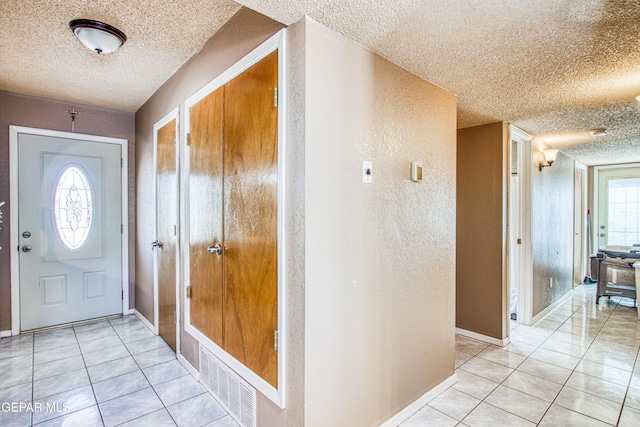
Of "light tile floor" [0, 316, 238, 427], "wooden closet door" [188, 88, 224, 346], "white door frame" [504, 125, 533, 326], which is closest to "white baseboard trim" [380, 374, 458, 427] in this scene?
"light tile floor" [0, 316, 238, 427]

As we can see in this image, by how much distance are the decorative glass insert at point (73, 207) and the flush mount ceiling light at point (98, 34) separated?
196cm

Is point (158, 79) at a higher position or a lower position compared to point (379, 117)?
higher

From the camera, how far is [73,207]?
11.9 ft

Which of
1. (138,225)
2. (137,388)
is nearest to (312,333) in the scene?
(137,388)

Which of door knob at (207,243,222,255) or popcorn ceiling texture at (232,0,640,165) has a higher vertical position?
popcorn ceiling texture at (232,0,640,165)

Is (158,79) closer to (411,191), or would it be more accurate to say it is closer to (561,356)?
(411,191)

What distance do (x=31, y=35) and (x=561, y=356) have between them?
16.4 feet

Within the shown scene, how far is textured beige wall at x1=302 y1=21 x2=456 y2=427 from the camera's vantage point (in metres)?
1.55

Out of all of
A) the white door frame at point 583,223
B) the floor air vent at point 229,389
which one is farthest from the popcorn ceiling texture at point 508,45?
the white door frame at point 583,223

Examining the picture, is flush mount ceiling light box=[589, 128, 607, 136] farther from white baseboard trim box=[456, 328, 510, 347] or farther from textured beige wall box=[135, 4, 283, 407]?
textured beige wall box=[135, 4, 283, 407]

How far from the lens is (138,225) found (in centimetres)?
387

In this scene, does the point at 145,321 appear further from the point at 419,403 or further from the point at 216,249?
the point at 419,403

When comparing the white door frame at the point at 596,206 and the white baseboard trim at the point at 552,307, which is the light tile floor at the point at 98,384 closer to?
the white baseboard trim at the point at 552,307

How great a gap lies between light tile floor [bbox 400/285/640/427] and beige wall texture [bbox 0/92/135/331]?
3789mm
